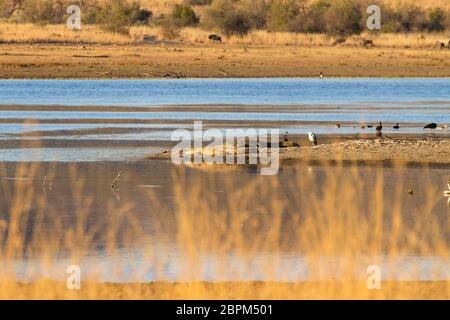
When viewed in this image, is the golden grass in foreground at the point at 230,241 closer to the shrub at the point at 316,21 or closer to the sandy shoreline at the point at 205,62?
the sandy shoreline at the point at 205,62

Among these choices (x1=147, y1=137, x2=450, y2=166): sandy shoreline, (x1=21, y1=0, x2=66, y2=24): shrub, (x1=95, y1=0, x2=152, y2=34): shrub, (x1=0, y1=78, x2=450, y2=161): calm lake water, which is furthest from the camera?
Result: (x1=21, y1=0, x2=66, y2=24): shrub

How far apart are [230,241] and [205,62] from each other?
113 ft

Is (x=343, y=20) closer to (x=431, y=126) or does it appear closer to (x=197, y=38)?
(x=197, y=38)

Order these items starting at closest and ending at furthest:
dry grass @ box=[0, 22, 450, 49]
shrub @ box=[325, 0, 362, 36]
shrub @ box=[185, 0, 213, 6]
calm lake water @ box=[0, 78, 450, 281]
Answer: calm lake water @ box=[0, 78, 450, 281], dry grass @ box=[0, 22, 450, 49], shrub @ box=[325, 0, 362, 36], shrub @ box=[185, 0, 213, 6]

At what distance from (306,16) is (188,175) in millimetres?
52577

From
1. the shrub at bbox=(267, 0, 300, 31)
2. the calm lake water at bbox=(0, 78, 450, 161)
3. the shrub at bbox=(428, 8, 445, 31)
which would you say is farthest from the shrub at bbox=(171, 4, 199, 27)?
the calm lake water at bbox=(0, 78, 450, 161)

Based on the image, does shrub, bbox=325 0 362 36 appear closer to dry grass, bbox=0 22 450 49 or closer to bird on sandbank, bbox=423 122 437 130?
dry grass, bbox=0 22 450 49

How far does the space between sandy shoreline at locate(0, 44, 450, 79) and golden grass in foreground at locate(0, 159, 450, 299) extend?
89.7ft

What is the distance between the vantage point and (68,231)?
41.8ft

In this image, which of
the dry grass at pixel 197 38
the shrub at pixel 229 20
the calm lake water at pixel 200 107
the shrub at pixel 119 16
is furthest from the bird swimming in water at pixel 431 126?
the shrub at pixel 119 16

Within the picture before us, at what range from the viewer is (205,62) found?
46500mm

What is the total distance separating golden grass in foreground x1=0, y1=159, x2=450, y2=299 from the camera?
10156 millimetres

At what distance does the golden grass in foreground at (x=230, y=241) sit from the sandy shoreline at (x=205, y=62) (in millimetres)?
27343
